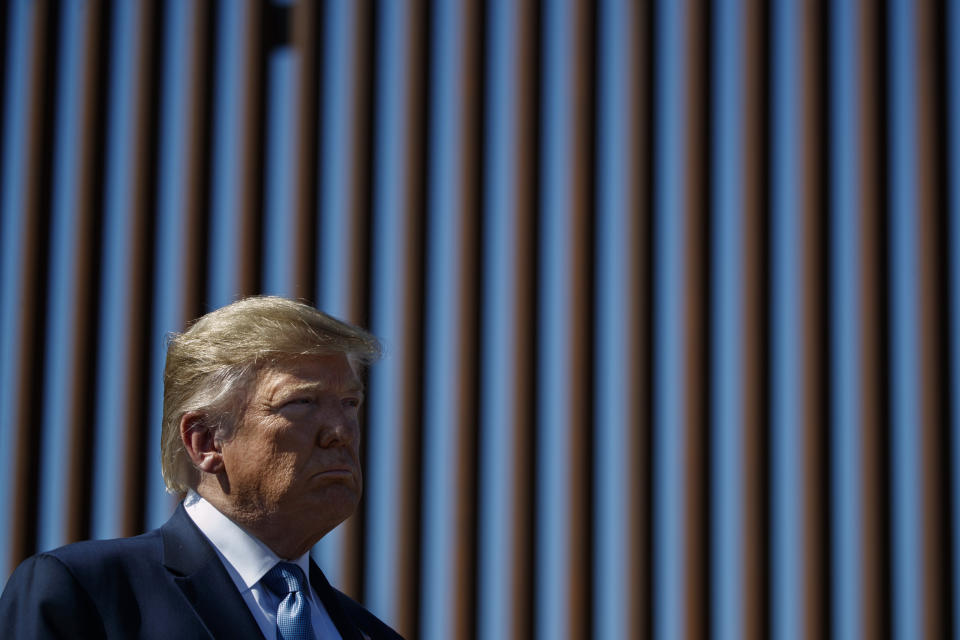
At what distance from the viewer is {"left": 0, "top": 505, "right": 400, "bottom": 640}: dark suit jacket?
1.52 m

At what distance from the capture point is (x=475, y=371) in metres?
3.37

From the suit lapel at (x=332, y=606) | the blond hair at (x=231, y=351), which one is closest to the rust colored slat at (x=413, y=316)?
the suit lapel at (x=332, y=606)

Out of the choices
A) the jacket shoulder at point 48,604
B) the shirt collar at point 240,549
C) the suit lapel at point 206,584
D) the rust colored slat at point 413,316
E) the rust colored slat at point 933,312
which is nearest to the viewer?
the jacket shoulder at point 48,604

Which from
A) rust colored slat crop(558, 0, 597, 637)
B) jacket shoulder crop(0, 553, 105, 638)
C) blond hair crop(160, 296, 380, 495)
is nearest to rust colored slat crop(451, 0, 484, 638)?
rust colored slat crop(558, 0, 597, 637)

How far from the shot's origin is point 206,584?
5.45 ft

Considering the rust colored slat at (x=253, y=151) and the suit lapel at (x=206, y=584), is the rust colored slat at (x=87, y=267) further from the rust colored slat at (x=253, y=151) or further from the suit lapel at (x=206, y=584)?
the suit lapel at (x=206, y=584)

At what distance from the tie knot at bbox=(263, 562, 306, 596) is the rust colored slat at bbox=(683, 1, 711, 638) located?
5.74 feet

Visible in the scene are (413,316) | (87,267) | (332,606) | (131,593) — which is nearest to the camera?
(131,593)

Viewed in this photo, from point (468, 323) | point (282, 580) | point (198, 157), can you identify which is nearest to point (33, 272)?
point (198, 157)

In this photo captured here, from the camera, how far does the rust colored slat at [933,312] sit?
321 centimetres

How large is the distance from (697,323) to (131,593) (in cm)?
210

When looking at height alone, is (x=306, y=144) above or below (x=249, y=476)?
above

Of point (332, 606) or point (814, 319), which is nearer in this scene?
point (332, 606)

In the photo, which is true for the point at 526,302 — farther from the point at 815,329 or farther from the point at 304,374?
the point at 304,374
